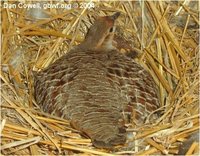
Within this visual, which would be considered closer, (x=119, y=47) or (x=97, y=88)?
(x=97, y=88)

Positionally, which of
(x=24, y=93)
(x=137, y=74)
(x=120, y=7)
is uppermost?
(x=120, y=7)

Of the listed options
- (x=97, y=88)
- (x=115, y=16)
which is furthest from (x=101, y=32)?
(x=97, y=88)

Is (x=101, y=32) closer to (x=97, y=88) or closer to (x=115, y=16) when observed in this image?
(x=115, y=16)

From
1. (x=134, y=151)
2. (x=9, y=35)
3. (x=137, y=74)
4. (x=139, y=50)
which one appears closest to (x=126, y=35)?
(x=139, y=50)

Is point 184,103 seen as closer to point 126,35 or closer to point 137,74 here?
point 137,74

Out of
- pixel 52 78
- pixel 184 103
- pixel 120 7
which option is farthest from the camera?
pixel 120 7

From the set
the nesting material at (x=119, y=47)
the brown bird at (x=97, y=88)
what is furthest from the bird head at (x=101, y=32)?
the nesting material at (x=119, y=47)
